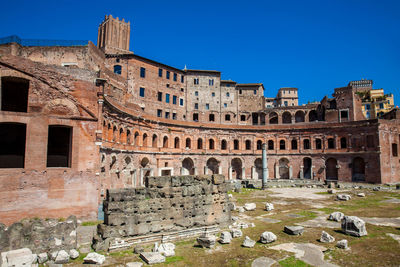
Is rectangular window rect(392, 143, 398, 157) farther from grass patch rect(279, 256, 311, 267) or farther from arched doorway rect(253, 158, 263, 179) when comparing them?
grass patch rect(279, 256, 311, 267)

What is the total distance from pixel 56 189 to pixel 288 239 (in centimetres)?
1229

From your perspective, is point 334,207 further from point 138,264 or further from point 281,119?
point 281,119

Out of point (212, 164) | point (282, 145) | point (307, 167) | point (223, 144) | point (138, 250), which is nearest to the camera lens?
point (138, 250)

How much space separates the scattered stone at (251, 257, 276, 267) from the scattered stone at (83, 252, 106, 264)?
510cm

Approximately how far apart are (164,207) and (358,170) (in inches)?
1393

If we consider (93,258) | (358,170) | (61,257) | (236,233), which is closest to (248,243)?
(236,233)

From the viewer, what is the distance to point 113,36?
39.8m

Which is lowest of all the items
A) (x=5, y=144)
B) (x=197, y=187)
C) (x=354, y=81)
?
(x=197, y=187)

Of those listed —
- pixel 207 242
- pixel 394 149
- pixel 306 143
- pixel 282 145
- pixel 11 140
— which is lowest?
pixel 207 242

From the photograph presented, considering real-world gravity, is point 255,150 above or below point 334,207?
above

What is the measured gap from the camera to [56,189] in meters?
14.5

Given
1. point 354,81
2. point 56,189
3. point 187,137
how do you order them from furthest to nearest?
point 354,81, point 187,137, point 56,189

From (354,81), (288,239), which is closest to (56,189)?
(288,239)

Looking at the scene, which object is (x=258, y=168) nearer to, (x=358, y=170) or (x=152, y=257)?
(x=358, y=170)
